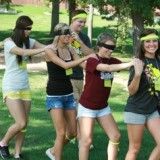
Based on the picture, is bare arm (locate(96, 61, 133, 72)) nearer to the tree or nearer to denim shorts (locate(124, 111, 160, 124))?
denim shorts (locate(124, 111, 160, 124))

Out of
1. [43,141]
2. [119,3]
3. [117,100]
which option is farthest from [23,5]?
[43,141]

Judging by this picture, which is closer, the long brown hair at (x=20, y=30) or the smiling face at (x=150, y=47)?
the smiling face at (x=150, y=47)

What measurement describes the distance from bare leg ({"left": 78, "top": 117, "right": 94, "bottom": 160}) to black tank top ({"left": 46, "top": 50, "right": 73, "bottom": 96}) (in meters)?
0.60

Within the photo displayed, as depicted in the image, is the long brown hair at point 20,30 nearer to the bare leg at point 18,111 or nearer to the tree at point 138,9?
the bare leg at point 18,111

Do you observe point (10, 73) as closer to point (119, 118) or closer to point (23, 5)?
point (119, 118)

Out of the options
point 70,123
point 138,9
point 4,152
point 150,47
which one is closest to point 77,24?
point 70,123

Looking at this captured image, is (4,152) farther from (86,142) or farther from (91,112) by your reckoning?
(91,112)

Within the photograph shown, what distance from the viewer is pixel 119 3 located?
23.2 meters

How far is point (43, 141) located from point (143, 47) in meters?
3.30

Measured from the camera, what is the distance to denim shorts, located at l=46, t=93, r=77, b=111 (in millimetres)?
7434

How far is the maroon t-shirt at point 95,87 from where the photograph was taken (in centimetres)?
686

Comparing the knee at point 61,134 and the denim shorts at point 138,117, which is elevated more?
the denim shorts at point 138,117

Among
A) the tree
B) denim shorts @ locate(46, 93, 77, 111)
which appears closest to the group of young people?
denim shorts @ locate(46, 93, 77, 111)

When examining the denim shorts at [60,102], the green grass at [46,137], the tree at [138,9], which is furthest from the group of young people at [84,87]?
the tree at [138,9]
